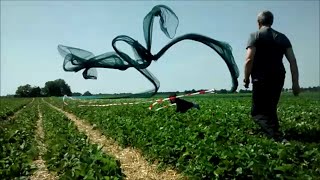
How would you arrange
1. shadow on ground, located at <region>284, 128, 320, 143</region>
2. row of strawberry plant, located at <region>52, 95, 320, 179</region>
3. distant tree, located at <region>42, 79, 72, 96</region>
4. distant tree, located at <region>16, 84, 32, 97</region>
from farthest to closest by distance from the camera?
distant tree, located at <region>16, 84, 32, 97</region>, distant tree, located at <region>42, 79, 72, 96</region>, shadow on ground, located at <region>284, 128, 320, 143</region>, row of strawberry plant, located at <region>52, 95, 320, 179</region>

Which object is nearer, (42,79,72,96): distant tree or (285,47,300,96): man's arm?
(285,47,300,96): man's arm

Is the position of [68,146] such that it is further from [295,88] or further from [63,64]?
[295,88]

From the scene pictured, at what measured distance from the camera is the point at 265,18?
21.4ft

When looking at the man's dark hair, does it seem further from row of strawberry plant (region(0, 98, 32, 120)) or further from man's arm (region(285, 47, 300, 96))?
row of strawberry plant (region(0, 98, 32, 120))

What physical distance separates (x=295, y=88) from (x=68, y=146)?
152 inches

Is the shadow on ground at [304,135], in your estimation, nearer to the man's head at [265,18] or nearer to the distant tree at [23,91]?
the man's head at [265,18]

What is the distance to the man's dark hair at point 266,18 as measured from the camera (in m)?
6.51

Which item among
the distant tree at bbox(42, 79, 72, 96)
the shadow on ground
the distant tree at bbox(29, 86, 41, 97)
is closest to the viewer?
the shadow on ground

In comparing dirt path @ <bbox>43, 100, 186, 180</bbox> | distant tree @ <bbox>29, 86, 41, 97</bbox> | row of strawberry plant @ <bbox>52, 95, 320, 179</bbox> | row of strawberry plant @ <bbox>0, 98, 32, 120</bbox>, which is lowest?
dirt path @ <bbox>43, 100, 186, 180</bbox>

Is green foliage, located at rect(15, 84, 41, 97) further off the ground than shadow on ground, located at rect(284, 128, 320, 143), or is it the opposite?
green foliage, located at rect(15, 84, 41, 97)

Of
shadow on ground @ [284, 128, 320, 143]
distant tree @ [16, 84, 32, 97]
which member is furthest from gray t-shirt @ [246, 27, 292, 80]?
distant tree @ [16, 84, 32, 97]

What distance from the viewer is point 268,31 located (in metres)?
6.52

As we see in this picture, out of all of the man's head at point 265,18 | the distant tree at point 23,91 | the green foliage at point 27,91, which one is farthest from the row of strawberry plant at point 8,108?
the distant tree at point 23,91

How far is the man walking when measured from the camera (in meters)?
6.47
